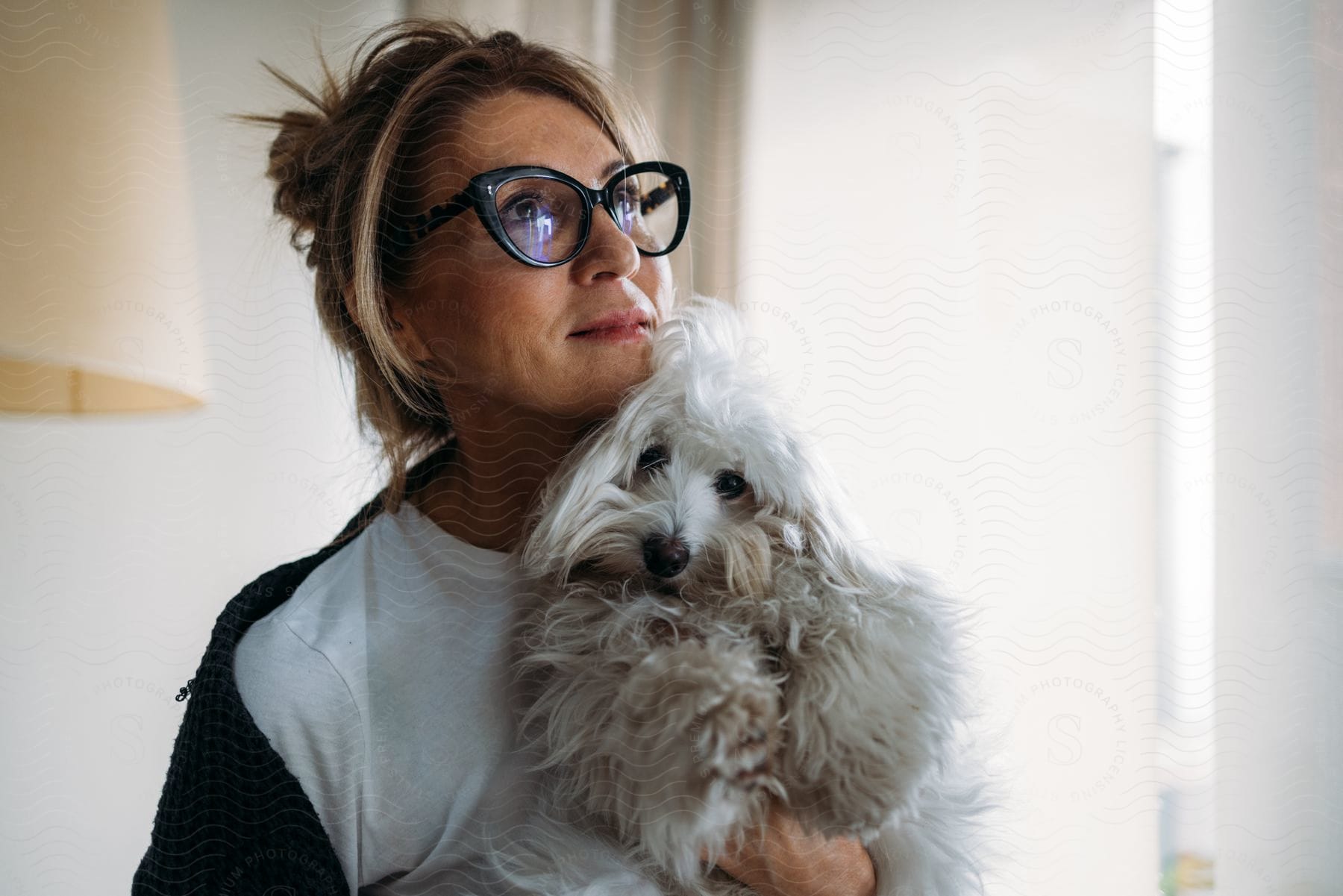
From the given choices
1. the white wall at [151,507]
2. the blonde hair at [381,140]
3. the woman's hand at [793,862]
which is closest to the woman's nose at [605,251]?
the blonde hair at [381,140]

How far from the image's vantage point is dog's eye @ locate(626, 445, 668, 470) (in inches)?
30.7

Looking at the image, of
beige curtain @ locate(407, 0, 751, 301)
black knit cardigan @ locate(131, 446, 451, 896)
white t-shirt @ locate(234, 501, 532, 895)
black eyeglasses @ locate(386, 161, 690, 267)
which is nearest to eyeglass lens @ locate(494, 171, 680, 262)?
black eyeglasses @ locate(386, 161, 690, 267)

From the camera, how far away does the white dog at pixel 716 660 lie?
0.63m

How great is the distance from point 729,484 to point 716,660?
189 millimetres

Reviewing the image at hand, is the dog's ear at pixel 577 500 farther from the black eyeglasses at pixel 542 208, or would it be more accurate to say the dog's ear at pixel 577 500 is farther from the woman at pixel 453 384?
the black eyeglasses at pixel 542 208

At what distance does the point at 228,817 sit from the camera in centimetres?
84

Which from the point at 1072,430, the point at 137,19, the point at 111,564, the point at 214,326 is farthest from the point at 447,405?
the point at 1072,430

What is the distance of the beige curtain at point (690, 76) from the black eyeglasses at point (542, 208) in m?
0.05

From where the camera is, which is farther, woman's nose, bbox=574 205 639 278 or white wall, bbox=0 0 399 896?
white wall, bbox=0 0 399 896

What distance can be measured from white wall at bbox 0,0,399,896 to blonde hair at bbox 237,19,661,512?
56mm

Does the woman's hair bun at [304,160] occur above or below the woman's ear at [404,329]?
above

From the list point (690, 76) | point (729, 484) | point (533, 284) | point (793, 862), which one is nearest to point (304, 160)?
point (533, 284)

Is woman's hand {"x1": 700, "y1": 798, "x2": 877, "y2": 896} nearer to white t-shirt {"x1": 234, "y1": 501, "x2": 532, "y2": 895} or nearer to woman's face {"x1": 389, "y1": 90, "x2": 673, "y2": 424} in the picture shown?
white t-shirt {"x1": 234, "y1": 501, "x2": 532, "y2": 895}

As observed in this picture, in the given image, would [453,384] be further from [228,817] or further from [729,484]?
[228,817]
